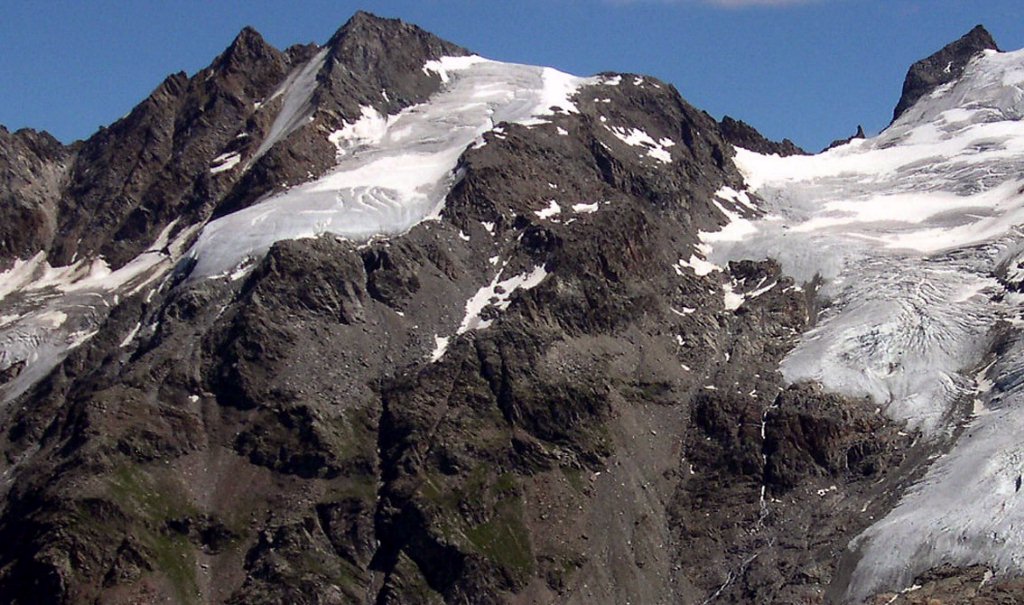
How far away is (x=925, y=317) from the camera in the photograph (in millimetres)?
145375

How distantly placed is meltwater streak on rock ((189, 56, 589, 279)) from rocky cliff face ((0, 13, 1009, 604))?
10.9 ft

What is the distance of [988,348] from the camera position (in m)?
139

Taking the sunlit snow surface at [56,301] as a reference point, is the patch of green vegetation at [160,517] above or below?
below

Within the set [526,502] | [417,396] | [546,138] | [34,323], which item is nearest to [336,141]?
[546,138]

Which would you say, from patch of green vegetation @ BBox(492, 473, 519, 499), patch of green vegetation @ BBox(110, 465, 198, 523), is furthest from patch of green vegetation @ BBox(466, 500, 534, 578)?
patch of green vegetation @ BBox(110, 465, 198, 523)

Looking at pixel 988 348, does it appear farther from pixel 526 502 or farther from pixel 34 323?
pixel 34 323

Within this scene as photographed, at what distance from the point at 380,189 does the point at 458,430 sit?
45.8 metres

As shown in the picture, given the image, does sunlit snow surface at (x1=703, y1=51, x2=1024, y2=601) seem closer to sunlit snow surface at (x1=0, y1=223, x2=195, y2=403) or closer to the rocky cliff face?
the rocky cliff face

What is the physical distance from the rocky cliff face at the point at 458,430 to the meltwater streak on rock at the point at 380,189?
3.32 m

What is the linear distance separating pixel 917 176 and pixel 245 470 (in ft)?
366

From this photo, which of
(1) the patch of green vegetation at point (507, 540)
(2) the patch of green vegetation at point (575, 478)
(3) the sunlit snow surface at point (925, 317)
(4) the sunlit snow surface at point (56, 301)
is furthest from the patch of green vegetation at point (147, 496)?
(3) the sunlit snow surface at point (925, 317)

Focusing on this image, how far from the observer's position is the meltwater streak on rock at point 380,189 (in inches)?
6171

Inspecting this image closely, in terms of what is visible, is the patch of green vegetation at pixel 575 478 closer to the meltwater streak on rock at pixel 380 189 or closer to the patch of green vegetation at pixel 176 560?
the patch of green vegetation at pixel 176 560

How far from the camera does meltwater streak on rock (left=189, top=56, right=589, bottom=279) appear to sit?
514 feet
